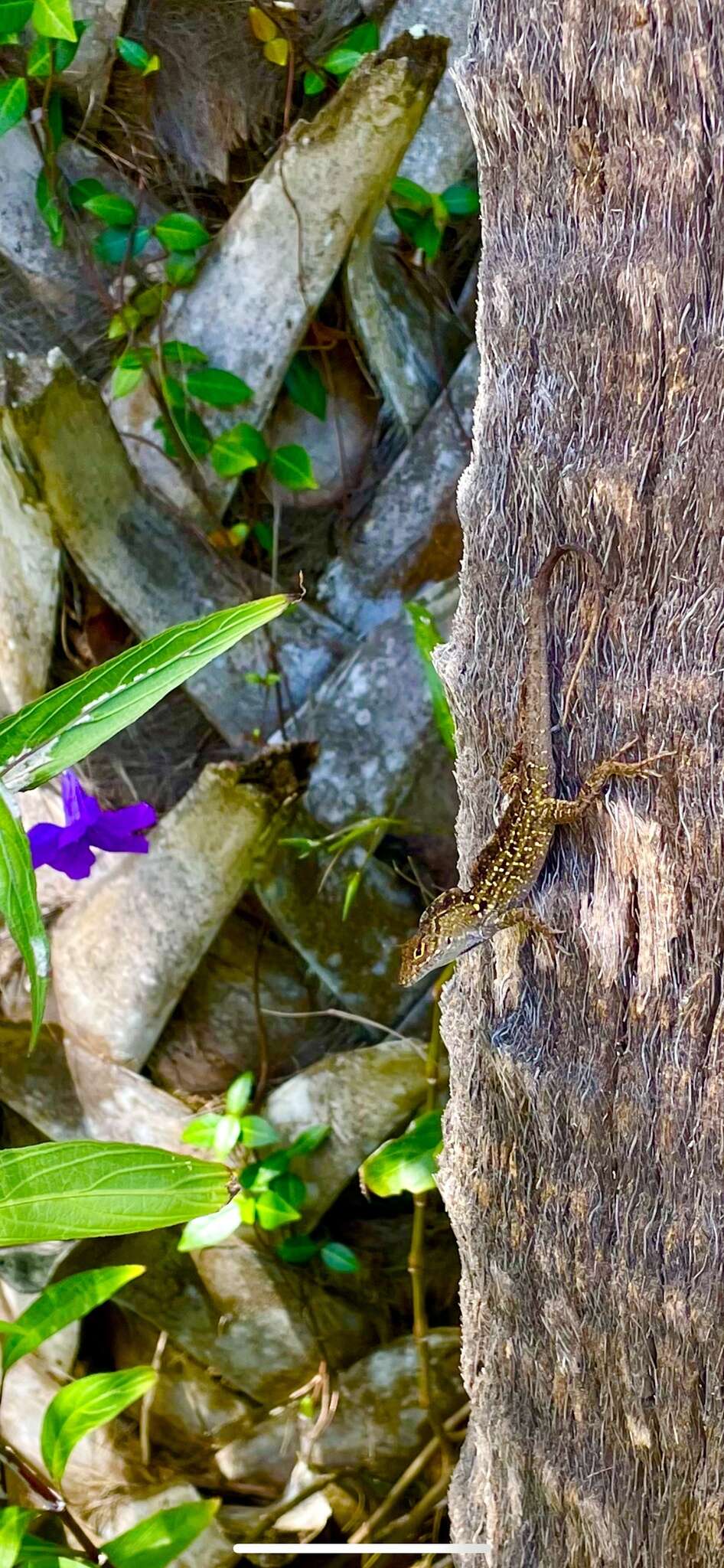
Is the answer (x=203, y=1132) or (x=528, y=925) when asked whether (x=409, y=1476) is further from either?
(x=528, y=925)

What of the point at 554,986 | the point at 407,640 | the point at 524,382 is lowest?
the point at 554,986

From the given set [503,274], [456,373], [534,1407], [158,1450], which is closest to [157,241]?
[456,373]

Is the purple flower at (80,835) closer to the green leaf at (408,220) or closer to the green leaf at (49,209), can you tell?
the green leaf at (49,209)

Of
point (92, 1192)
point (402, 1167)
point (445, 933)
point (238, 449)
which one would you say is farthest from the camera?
point (238, 449)

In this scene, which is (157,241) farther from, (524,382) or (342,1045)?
(342,1045)

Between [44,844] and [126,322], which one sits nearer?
[44,844]

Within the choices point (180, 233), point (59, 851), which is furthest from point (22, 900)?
point (180, 233)

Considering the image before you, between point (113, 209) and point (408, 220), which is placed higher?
point (113, 209)

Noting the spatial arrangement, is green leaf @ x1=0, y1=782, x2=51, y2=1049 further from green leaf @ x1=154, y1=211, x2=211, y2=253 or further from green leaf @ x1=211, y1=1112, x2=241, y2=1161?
green leaf @ x1=154, y1=211, x2=211, y2=253
